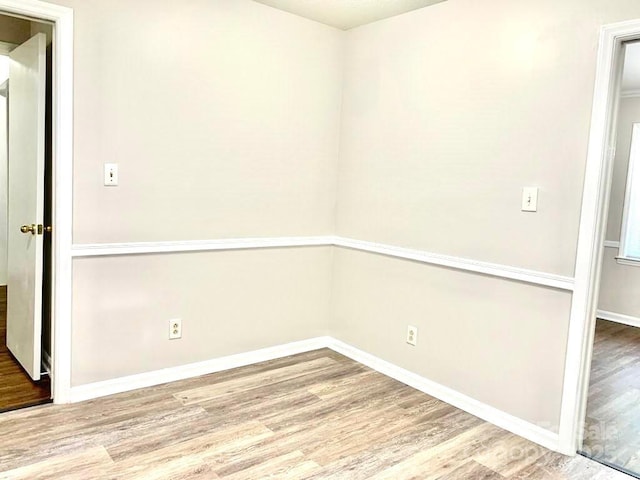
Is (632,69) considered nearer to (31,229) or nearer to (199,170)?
(199,170)

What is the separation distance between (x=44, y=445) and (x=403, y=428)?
169 cm

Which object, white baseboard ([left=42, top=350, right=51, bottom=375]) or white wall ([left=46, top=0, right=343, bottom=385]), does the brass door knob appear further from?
white baseboard ([left=42, top=350, right=51, bottom=375])

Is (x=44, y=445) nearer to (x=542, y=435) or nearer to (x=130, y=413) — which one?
(x=130, y=413)

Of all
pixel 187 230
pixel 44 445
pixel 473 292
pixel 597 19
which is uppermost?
pixel 597 19

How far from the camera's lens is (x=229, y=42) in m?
2.97

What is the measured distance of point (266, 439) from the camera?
7.83 ft

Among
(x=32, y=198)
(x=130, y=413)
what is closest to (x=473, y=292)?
(x=130, y=413)

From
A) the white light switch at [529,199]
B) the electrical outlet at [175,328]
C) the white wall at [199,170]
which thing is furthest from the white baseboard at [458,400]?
the electrical outlet at [175,328]

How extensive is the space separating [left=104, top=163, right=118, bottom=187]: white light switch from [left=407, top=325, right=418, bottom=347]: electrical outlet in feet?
6.29

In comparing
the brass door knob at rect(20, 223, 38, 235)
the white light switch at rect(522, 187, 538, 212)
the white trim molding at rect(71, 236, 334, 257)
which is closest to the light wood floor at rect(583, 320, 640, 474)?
the white light switch at rect(522, 187, 538, 212)

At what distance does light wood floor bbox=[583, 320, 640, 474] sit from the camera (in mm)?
2438

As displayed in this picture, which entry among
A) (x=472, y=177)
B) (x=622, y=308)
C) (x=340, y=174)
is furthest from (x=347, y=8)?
(x=622, y=308)

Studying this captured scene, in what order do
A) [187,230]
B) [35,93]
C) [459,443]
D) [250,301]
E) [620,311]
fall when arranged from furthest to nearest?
[620,311] → [250,301] → [187,230] → [35,93] → [459,443]

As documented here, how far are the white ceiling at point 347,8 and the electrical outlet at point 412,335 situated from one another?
1.93m
